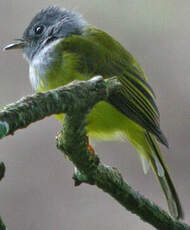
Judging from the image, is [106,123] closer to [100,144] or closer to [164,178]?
[164,178]

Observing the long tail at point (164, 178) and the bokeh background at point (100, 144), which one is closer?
the long tail at point (164, 178)

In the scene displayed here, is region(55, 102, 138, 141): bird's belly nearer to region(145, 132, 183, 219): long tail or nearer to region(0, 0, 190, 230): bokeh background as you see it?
region(145, 132, 183, 219): long tail

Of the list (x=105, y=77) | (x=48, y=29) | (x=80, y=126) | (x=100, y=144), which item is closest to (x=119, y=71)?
(x=105, y=77)

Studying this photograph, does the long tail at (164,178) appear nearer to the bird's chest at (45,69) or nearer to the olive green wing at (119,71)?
the olive green wing at (119,71)

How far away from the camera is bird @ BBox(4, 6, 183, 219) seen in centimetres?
322

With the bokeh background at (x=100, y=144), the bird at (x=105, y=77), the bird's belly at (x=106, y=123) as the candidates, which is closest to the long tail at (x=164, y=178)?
the bird at (x=105, y=77)

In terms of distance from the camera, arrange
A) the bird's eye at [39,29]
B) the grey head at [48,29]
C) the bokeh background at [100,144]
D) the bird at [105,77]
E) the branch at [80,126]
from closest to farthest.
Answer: the branch at [80,126], the bird at [105,77], the grey head at [48,29], the bird's eye at [39,29], the bokeh background at [100,144]

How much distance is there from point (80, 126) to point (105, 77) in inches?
52.6

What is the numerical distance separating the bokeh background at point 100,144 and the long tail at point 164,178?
0.82m

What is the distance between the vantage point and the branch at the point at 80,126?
1741 mm

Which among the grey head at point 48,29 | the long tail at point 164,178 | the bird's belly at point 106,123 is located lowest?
the long tail at point 164,178


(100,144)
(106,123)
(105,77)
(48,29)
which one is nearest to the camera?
(106,123)

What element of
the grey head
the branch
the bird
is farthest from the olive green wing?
the branch

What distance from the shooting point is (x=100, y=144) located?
4.70 meters
